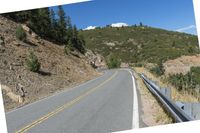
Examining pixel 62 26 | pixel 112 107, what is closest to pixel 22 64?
pixel 112 107

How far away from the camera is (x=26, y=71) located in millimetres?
35906

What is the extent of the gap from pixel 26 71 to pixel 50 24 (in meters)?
36.4

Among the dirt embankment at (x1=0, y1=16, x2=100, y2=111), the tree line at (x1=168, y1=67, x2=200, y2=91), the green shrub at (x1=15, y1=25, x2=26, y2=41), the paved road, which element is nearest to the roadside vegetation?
the tree line at (x1=168, y1=67, x2=200, y2=91)

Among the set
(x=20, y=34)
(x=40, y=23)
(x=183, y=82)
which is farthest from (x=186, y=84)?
(x=40, y=23)

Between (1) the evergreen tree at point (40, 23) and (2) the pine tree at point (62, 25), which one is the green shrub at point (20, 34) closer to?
(1) the evergreen tree at point (40, 23)

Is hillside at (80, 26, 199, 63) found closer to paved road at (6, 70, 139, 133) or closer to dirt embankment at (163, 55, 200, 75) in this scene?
dirt embankment at (163, 55, 200, 75)

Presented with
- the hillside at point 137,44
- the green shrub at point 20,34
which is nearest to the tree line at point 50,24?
the green shrub at point 20,34

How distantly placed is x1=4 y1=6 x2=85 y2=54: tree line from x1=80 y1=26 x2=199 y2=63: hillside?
→ 170 ft

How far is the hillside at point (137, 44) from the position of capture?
459 ft

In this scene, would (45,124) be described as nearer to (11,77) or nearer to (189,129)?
(189,129)

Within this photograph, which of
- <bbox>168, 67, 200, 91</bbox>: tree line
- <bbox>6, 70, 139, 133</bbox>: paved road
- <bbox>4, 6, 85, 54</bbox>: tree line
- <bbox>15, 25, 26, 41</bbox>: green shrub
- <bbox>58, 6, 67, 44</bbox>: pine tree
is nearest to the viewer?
<bbox>6, 70, 139, 133</bbox>: paved road

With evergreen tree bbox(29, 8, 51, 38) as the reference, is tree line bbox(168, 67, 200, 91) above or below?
below

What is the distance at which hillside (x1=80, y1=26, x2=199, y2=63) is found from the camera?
140000 mm

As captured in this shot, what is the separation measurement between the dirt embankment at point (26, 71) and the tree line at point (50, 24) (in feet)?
17.0
